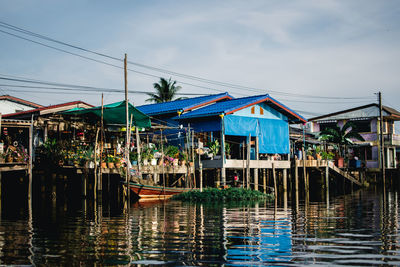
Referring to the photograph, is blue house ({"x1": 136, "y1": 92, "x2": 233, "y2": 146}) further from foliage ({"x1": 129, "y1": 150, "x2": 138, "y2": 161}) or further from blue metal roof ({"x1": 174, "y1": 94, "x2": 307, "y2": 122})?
foliage ({"x1": 129, "y1": 150, "x2": 138, "y2": 161})

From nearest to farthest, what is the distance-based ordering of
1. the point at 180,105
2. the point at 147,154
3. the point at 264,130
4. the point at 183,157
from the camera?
the point at 147,154 → the point at 183,157 → the point at 264,130 → the point at 180,105

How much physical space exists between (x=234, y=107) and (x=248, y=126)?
6.83ft

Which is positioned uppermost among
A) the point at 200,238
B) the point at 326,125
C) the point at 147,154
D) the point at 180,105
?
the point at 326,125

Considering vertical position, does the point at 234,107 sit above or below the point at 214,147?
above

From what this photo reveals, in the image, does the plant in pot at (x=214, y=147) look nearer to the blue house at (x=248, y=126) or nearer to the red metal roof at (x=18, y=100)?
the blue house at (x=248, y=126)

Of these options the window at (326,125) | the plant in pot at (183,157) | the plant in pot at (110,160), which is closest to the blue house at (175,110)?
the plant in pot at (183,157)

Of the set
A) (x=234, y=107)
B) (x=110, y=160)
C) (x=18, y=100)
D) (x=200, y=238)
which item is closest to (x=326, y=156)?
(x=234, y=107)

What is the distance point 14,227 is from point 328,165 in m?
26.8

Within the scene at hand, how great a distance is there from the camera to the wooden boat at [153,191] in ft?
86.0

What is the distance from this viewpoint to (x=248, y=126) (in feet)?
108

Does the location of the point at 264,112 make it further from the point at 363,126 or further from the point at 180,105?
the point at 363,126

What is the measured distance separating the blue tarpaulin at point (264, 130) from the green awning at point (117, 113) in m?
5.41

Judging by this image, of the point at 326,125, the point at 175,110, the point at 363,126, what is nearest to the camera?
the point at 175,110

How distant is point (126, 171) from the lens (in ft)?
81.3
